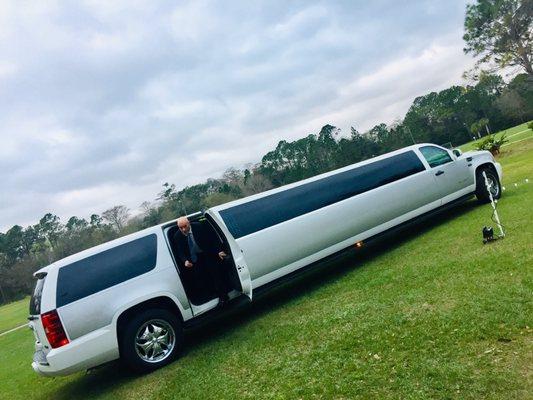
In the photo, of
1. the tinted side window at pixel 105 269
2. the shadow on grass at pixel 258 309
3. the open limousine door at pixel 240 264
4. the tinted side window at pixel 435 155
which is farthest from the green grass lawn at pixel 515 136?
the tinted side window at pixel 105 269

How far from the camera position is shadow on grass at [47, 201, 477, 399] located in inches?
246

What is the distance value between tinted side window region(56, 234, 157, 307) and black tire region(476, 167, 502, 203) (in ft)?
24.5

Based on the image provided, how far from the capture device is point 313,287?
25.2 feet

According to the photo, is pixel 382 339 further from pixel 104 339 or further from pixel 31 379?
pixel 31 379

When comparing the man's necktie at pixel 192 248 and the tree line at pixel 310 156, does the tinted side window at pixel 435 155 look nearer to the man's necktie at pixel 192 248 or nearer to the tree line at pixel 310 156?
the man's necktie at pixel 192 248

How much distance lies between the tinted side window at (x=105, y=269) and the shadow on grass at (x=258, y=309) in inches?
54.0

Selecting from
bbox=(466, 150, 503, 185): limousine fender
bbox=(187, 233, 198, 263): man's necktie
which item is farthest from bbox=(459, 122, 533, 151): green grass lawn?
bbox=(187, 233, 198, 263): man's necktie

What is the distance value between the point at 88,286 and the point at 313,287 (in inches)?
147

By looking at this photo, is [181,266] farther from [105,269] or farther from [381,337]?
[381,337]

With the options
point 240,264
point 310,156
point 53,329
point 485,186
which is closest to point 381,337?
point 240,264

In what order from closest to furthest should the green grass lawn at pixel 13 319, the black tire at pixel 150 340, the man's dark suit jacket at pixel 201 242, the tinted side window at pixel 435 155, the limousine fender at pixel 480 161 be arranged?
1. the black tire at pixel 150 340
2. the man's dark suit jacket at pixel 201 242
3. the tinted side window at pixel 435 155
4. the limousine fender at pixel 480 161
5. the green grass lawn at pixel 13 319

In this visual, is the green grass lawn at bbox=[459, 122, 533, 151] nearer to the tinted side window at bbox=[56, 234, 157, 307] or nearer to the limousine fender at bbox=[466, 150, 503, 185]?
the limousine fender at bbox=[466, 150, 503, 185]

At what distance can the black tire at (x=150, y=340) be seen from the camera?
575 centimetres

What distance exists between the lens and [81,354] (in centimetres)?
544
